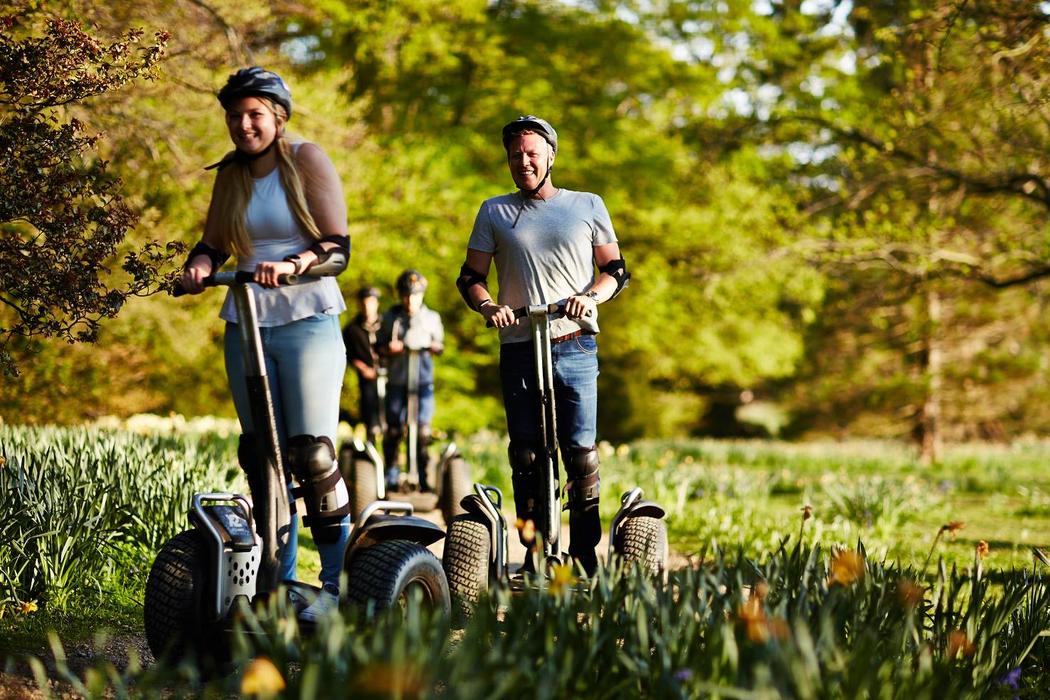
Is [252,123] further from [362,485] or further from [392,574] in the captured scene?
[362,485]

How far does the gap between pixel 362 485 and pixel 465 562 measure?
9.68 ft

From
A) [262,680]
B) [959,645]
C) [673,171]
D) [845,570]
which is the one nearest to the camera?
[262,680]

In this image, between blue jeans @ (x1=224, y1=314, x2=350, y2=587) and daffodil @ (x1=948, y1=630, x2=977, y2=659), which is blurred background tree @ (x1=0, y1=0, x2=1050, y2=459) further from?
daffodil @ (x1=948, y1=630, x2=977, y2=659)

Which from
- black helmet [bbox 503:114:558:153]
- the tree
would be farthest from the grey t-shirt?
the tree

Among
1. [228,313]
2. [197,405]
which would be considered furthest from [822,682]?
[197,405]

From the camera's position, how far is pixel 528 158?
13.2 feet

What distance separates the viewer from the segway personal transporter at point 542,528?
13.0ft

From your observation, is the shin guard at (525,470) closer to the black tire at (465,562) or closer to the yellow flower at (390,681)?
the black tire at (465,562)

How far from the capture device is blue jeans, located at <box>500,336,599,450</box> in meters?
4.10

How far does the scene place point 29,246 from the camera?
13.4 ft

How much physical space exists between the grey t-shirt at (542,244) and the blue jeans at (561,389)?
2.5 inches

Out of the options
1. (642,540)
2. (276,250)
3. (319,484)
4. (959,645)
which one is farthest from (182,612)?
(959,645)

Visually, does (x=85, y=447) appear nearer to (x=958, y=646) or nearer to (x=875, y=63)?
(x=958, y=646)

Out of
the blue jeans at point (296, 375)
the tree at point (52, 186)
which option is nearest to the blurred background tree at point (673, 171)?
the tree at point (52, 186)
